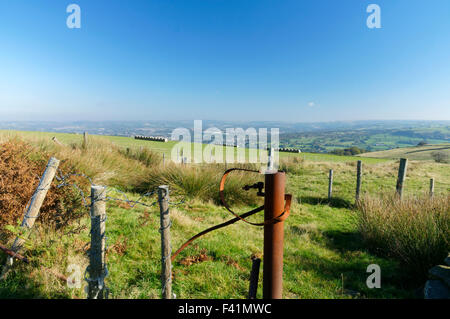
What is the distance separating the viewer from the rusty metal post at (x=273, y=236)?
1.78 meters

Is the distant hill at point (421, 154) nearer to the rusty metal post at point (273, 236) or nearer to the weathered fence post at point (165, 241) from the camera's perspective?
the rusty metal post at point (273, 236)

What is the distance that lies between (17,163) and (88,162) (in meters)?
3.59

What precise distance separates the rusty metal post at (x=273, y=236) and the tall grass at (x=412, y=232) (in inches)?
143

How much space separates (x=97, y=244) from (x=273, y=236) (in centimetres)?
169

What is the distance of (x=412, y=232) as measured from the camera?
4352mm

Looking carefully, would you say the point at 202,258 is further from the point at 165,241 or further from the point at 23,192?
the point at 23,192

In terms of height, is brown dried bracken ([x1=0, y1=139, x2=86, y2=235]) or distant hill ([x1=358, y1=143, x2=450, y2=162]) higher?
brown dried bracken ([x1=0, y1=139, x2=86, y2=235])

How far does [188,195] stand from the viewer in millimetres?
8375

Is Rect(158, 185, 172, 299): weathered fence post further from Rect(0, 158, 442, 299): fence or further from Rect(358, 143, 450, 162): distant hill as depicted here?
Rect(358, 143, 450, 162): distant hill

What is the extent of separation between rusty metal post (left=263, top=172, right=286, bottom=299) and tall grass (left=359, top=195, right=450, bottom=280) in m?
3.64

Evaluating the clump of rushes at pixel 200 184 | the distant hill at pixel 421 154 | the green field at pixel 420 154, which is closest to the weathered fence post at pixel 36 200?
the clump of rushes at pixel 200 184

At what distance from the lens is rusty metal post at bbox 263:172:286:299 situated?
1782 millimetres

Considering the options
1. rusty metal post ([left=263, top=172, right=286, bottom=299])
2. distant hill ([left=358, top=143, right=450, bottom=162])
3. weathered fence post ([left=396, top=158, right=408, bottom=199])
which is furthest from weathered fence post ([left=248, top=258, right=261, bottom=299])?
distant hill ([left=358, top=143, right=450, bottom=162])
